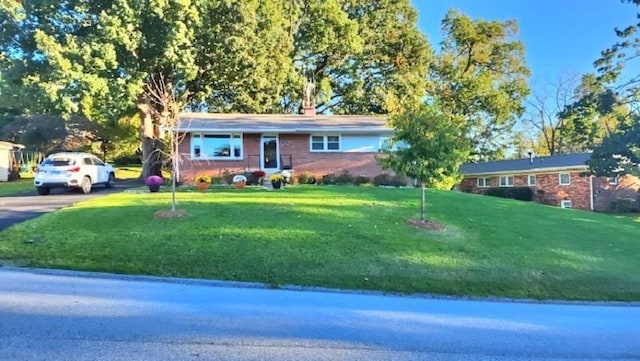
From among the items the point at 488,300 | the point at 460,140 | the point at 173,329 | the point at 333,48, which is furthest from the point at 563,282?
the point at 333,48

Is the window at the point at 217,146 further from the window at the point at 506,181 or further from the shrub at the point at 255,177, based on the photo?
the window at the point at 506,181

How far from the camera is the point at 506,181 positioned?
40.9 m

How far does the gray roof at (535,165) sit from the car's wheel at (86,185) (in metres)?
29.9

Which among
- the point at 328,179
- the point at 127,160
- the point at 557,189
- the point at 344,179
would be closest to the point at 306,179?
the point at 328,179

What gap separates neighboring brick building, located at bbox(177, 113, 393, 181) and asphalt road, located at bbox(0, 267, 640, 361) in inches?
706

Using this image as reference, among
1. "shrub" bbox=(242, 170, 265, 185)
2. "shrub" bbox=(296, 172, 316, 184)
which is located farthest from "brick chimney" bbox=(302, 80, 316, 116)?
Result: "shrub" bbox=(242, 170, 265, 185)

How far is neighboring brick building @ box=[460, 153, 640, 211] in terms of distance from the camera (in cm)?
3569

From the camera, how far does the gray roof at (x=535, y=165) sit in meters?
36.7

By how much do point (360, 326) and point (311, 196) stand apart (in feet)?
38.9

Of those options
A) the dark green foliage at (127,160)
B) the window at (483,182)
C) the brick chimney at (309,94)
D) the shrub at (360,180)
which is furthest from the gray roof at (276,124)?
the dark green foliage at (127,160)

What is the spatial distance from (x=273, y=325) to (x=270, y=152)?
2166cm

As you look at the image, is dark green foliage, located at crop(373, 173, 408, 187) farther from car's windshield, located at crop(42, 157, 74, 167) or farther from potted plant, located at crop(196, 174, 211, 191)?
car's windshield, located at crop(42, 157, 74, 167)

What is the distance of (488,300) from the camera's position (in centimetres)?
957

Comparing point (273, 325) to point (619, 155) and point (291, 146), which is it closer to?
point (291, 146)
